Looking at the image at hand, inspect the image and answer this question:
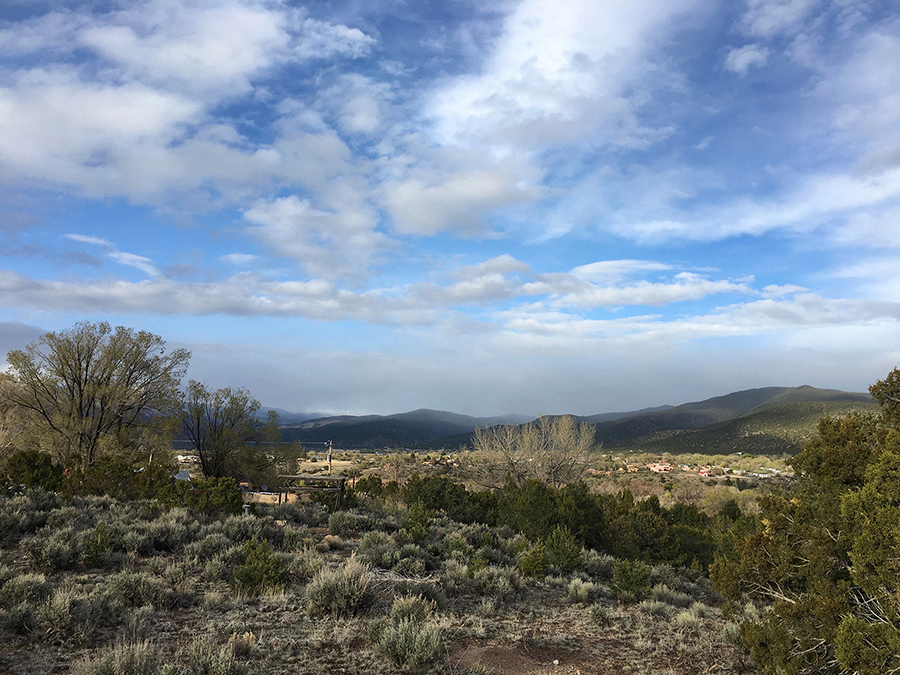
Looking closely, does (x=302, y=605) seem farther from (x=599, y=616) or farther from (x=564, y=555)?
(x=564, y=555)

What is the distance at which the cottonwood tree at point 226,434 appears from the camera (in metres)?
27.4

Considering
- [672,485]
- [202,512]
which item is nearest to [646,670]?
[202,512]

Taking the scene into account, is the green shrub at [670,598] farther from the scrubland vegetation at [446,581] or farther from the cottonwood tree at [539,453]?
the cottonwood tree at [539,453]

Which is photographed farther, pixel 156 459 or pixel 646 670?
pixel 156 459

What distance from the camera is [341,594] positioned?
6.89 m

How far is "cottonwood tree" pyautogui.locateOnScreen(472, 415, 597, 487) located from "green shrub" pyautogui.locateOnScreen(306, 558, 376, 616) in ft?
84.3

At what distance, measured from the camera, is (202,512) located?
12312 millimetres

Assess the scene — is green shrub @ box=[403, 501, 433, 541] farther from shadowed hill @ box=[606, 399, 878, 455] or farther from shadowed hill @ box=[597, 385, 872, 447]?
shadowed hill @ box=[597, 385, 872, 447]

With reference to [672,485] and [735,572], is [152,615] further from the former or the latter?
[672,485]

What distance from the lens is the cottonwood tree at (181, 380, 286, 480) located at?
90.0ft

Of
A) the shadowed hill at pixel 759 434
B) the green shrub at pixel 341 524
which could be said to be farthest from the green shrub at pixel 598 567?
the shadowed hill at pixel 759 434

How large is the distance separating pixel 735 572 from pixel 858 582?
59.4 inches

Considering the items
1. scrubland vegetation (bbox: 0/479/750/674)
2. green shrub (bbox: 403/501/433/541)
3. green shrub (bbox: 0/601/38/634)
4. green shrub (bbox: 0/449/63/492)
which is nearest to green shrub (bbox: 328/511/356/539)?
scrubland vegetation (bbox: 0/479/750/674)

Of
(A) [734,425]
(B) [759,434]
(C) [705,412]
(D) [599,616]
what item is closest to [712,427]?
(A) [734,425]
